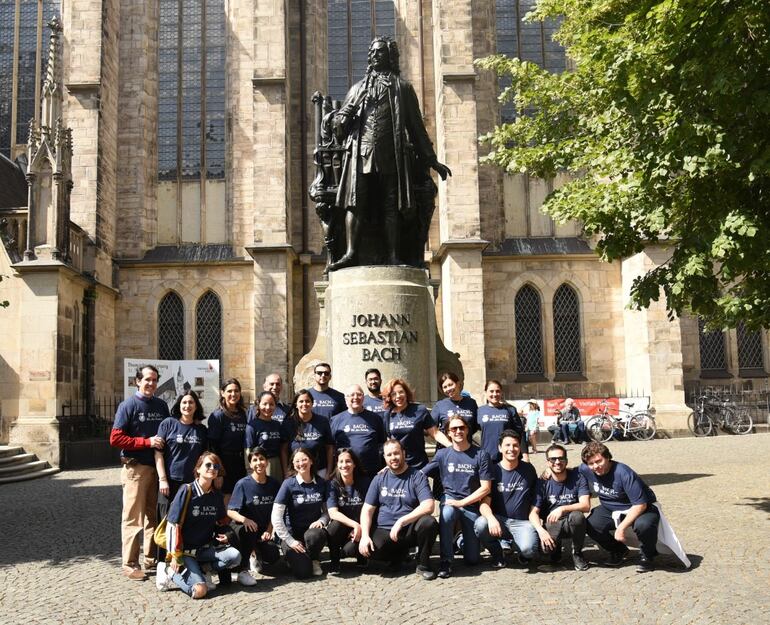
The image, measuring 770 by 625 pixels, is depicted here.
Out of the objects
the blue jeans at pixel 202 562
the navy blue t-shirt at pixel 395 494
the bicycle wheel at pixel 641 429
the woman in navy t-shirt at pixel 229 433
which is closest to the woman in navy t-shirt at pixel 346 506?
the navy blue t-shirt at pixel 395 494

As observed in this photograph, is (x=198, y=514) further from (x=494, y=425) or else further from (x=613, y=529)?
(x=613, y=529)

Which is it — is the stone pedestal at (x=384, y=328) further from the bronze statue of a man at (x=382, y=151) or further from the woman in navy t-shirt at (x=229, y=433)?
the woman in navy t-shirt at (x=229, y=433)

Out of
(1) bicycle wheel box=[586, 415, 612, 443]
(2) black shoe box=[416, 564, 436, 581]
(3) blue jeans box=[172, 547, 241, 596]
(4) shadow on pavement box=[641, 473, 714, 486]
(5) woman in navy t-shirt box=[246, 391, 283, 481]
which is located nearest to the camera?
(3) blue jeans box=[172, 547, 241, 596]

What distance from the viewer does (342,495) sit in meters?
6.21

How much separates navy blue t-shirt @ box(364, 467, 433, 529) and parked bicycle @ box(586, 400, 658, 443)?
14970mm

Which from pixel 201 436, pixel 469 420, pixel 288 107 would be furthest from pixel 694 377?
pixel 201 436

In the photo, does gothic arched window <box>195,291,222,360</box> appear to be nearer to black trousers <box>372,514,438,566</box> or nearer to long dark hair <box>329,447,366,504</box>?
long dark hair <box>329,447,366,504</box>

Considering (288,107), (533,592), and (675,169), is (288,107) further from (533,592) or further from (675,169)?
(533,592)

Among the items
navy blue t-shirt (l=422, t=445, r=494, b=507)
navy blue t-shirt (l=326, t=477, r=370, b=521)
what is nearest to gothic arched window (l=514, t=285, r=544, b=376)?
navy blue t-shirt (l=422, t=445, r=494, b=507)

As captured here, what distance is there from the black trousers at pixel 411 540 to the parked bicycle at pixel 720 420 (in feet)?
55.3

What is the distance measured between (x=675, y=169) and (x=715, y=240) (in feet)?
3.32

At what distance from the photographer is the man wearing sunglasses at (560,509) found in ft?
19.6

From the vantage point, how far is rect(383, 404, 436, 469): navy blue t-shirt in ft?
21.6

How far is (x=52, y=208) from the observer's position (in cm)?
1714
